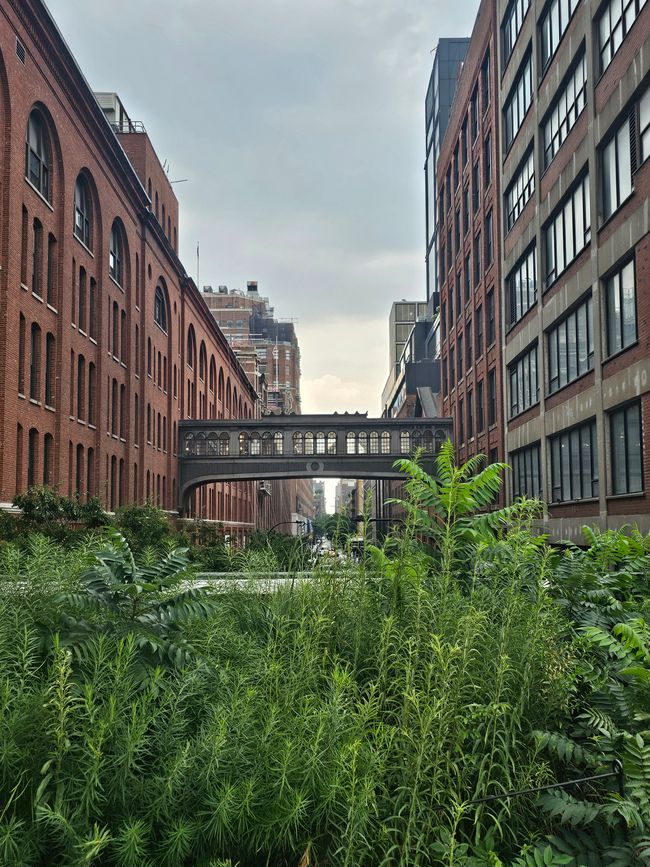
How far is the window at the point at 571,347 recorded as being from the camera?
1041 inches

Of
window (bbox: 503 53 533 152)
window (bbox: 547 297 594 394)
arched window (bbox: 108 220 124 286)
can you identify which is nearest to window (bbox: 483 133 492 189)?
window (bbox: 503 53 533 152)

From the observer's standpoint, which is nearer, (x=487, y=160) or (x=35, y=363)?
(x=35, y=363)

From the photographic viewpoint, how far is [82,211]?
117 feet

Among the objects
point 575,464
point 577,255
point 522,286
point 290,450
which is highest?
point 522,286

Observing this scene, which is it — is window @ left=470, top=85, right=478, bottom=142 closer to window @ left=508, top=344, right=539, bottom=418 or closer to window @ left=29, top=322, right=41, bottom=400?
window @ left=508, top=344, right=539, bottom=418

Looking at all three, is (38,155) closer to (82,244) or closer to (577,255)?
(82,244)

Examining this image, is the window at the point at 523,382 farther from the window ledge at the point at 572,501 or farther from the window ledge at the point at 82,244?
the window ledge at the point at 82,244

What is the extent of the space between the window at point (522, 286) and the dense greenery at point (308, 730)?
30.3 m

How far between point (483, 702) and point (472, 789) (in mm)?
418

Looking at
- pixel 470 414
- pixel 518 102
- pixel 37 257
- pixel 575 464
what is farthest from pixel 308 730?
pixel 470 414

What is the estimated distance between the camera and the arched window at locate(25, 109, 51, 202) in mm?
28766

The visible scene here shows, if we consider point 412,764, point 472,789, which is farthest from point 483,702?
point 412,764

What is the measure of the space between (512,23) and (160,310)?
27.2 metres

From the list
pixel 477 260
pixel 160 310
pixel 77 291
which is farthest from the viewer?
pixel 160 310
